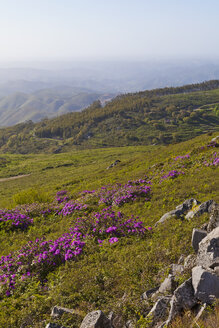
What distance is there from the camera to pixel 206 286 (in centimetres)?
590

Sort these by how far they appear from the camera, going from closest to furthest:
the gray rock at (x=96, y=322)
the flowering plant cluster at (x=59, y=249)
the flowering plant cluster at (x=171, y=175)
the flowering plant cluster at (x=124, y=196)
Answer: the gray rock at (x=96, y=322) < the flowering plant cluster at (x=59, y=249) < the flowering plant cluster at (x=124, y=196) < the flowering plant cluster at (x=171, y=175)

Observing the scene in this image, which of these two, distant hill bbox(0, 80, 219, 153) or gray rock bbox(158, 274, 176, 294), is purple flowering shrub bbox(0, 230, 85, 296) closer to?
gray rock bbox(158, 274, 176, 294)

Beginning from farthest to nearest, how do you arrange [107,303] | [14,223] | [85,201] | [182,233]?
[85,201] < [14,223] < [182,233] < [107,303]

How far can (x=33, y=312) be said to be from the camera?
793 cm

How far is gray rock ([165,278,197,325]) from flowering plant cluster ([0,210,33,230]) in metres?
14.5

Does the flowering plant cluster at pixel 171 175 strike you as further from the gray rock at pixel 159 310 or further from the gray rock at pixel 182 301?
the gray rock at pixel 182 301

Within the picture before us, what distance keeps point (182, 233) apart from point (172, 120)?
169 meters

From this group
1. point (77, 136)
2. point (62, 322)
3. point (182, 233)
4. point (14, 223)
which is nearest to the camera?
point (62, 322)

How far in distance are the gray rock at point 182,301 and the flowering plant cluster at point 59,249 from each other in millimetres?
5859

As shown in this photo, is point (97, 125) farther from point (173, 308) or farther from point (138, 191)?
point (173, 308)

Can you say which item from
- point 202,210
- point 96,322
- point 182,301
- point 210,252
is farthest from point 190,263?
point 202,210

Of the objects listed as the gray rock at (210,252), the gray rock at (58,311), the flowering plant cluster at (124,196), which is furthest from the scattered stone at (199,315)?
the flowering plant cluster at (124,196)

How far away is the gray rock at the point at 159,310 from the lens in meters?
6.21

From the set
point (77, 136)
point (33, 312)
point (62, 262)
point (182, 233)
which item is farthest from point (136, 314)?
point (77, 136)
